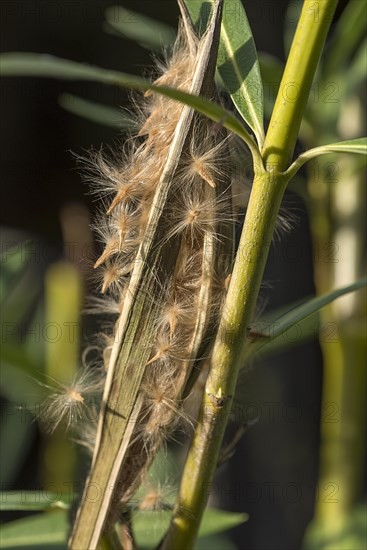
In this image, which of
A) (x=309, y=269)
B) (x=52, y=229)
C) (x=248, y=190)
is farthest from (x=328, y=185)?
(x=52, y=229)

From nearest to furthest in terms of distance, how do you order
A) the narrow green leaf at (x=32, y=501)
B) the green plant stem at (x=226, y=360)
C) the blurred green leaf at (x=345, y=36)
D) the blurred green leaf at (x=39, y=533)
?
the green plant stem at (x=226, y=360)
the narrow green leaf at (x=32, y=501)
the blurred green leaf at (x=39, y=533)
the blurred green leaf at (x=345, y=36)

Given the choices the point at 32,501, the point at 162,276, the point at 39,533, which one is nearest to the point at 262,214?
the point at 162,276

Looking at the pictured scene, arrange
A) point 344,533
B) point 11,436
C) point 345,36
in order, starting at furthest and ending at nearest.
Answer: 1. point 11,436
2. point 345,36
3. point 344,533

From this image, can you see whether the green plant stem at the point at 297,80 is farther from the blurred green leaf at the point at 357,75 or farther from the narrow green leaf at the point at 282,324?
the blurred green leaf at the point at 357,75

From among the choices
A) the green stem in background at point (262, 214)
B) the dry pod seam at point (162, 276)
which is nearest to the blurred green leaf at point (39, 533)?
the dry pod seam at point (162, 276)

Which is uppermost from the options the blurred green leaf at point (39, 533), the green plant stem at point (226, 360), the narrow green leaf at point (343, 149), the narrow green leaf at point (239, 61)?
the narrow green leaf at point (239, 61)

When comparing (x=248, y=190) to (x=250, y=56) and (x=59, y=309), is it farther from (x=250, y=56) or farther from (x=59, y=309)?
(x=59, y=309)

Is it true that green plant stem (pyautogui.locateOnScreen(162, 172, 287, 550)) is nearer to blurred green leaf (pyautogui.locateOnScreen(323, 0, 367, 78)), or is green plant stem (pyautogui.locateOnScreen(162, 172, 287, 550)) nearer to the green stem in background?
the green stem in background

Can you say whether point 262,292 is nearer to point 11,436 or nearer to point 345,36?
point 345,36
